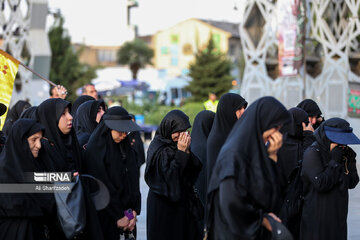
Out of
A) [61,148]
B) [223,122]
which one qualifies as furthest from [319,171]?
[61,148]

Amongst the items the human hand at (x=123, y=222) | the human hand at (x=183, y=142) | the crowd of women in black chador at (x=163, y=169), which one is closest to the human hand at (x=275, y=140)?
the crowd of women in black chador at (x=163, y=169)

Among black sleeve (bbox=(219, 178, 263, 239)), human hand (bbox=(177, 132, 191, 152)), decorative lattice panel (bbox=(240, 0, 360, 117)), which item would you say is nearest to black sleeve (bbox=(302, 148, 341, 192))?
human hand (bbox=(177, 132, 191, 152))

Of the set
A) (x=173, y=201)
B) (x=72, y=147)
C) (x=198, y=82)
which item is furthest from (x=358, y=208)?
(x=198, y=82)

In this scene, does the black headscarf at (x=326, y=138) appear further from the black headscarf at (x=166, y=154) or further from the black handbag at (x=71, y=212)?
the black handbag at (x=71, y=212)

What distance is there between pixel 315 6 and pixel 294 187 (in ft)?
49.8

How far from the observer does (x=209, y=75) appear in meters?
41.5

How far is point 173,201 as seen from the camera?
5871 mm

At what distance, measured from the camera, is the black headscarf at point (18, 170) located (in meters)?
4.70

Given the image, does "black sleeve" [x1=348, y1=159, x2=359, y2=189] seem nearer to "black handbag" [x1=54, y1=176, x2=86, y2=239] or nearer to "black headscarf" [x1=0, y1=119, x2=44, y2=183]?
"black handbag" [x1=54, y1=176, x2=86, y2=239]

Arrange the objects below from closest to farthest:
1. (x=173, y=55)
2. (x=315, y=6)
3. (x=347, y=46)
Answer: (x=347, y=46) < (x=315, y=6) < (x=173, y=55)

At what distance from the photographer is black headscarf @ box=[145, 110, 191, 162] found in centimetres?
589

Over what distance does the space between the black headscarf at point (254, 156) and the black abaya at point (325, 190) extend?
74.0 inches

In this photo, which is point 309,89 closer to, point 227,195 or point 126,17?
point 227,195

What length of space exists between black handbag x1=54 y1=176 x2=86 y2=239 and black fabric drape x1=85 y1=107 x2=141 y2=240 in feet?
2.64
